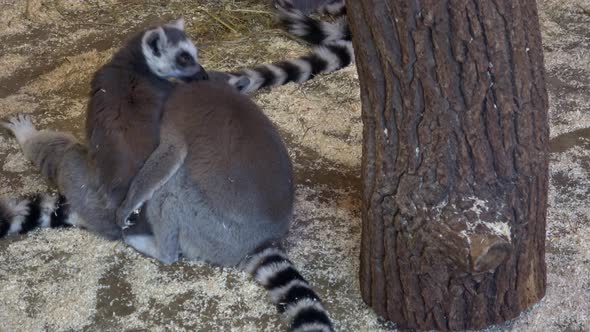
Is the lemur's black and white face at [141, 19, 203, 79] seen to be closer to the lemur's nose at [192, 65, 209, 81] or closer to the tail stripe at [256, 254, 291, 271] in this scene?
the lemur's nose at [192, 65, 209, 81]

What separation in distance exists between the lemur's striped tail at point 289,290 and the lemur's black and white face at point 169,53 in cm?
111

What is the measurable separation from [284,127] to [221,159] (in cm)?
138

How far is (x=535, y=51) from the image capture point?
3.11 m

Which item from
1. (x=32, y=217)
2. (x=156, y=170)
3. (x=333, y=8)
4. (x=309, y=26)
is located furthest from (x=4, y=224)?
(x=333, y=8)

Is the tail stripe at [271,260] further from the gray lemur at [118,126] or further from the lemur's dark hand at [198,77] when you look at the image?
the lemur's dark hand at [198,77]


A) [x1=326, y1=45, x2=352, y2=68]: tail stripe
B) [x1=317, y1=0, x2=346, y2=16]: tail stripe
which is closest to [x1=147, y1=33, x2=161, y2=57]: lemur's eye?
[x1=326, y1=45, x2=352, y2=68]: tail stripe

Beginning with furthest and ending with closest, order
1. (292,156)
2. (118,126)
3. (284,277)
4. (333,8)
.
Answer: (333,8), (292,156), (118,126), (284,277)

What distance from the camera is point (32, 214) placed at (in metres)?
4.21

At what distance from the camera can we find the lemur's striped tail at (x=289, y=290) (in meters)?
3.45

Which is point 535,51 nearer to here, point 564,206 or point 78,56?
point 564,206

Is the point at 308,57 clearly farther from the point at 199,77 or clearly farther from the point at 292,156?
the point at 199,77

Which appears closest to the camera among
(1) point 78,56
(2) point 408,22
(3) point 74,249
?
(2) point 408,22

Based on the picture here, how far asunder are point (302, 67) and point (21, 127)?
6.01 ft

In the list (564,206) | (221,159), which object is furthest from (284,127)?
(564,206)
